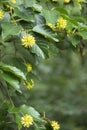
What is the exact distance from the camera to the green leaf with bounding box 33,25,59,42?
1.74 m

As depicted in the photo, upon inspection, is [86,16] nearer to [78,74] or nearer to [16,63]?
[16,63]

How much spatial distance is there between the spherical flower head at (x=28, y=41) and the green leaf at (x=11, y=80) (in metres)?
0.17

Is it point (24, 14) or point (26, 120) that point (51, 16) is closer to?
point (24, 14)

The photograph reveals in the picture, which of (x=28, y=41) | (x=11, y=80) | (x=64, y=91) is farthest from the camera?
(x=64, y=91)

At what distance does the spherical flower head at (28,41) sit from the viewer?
1716 millimetres

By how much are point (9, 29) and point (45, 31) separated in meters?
0.15

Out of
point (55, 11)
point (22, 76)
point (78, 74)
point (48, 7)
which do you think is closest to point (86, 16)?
point (48, 7)

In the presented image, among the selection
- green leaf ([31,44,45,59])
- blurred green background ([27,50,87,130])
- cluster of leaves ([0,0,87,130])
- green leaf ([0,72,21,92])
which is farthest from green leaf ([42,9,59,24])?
blurred green background ([27,50,87,130])

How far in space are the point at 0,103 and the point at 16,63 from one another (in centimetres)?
18

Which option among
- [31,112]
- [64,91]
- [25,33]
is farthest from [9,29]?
[64,91]

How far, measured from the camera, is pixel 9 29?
170 cm

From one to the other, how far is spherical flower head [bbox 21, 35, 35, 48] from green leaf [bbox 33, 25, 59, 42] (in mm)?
39

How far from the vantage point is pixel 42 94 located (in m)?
5.19

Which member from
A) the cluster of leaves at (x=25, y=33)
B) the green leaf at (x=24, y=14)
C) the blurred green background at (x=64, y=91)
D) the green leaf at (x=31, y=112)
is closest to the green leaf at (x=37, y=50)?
the cluster of leaves at (x=25, y=33)
